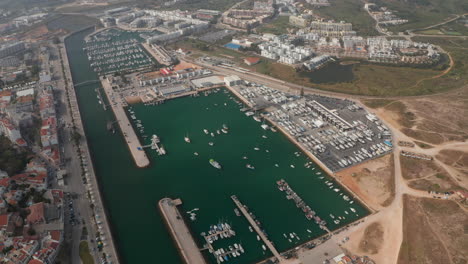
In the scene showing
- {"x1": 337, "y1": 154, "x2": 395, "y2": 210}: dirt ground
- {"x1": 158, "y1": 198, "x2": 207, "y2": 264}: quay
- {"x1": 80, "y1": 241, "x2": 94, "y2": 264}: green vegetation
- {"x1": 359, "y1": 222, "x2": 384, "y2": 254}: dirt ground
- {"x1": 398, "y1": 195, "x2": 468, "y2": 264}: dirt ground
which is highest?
{"x1": 80, "y1": 241, "x2": 94, "y2": 264}: green vegetation

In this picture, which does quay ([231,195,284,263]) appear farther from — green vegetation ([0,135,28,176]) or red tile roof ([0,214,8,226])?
green vegetation ([0,135,28,176])

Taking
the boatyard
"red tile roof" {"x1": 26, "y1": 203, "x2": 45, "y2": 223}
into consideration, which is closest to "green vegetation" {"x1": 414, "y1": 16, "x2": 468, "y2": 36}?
the boatyard

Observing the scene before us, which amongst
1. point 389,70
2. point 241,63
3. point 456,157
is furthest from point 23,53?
point 456,157

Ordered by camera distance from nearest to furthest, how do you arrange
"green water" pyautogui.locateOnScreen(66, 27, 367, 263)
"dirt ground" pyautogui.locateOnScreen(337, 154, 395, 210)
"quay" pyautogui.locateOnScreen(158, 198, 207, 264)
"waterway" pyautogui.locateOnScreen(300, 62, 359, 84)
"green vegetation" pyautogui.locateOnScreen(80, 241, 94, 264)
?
"green vegetation" pyautogui.locateOnScreen(80, 241, 94, 264)
"quay" pyautogui.locateOnScreen(158, 198, 207, 264)
"green water" pyautogui.locateOnScreen(66, 27, 367, 263)
"dirt ground" pyautogui.locateOnScreen(337, 154, 395, 210)
"waterway" pyautogui.locateOnScreen(300, 62, 359, 84)

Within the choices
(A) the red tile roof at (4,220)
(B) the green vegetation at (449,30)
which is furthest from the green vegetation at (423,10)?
(A) the red tile roof at (4,220)

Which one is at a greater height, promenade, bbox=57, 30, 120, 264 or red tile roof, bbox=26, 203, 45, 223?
red tile roof, bbox=26, 203, 45, 223

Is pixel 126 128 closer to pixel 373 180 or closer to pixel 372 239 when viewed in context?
pixel 373 180

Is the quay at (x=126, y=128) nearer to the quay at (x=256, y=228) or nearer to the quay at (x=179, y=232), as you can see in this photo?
the quay at (x=179, y=232)

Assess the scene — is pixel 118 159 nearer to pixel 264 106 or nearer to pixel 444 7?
pixel 264 106
